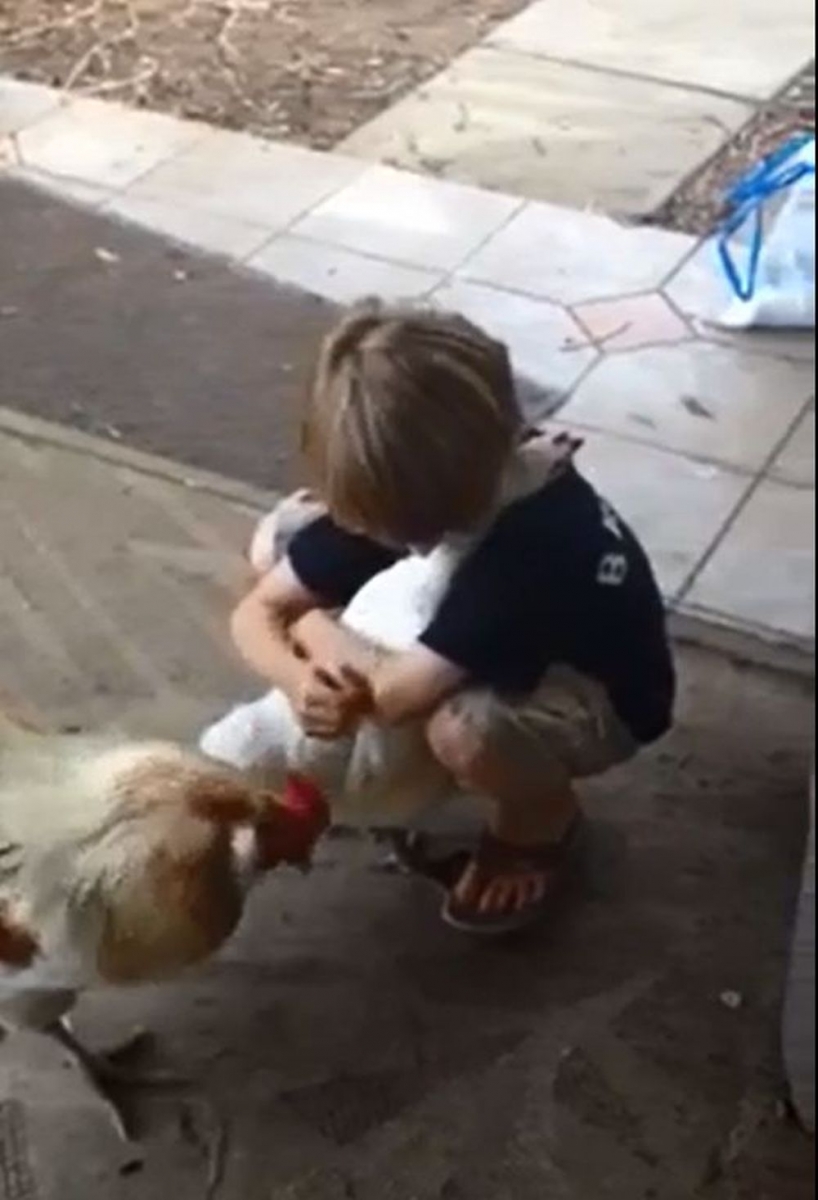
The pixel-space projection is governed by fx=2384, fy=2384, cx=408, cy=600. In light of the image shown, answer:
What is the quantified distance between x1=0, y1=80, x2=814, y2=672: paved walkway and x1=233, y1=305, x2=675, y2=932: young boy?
1.5 inches

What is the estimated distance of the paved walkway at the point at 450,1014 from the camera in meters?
0.99

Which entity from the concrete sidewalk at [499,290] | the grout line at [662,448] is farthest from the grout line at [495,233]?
the grout line at [662,448]

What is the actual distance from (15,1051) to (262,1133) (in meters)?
0.12

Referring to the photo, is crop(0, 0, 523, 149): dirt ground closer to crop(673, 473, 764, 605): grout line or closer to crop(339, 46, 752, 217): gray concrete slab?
crop(339, 46, 752, 217): gray concrete slab

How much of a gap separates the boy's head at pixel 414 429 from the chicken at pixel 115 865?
0.14 metres

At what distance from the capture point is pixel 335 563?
1101 millimetres

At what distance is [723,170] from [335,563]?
0.26m

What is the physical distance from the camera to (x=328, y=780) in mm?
1077

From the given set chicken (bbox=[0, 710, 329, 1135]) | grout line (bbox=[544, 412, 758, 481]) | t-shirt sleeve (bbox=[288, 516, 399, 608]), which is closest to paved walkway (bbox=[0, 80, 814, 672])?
grout line (bbox=[544, 412, 758, 481])

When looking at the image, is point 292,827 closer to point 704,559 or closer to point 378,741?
point 378,741

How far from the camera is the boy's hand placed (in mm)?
1056

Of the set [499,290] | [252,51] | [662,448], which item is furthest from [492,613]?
[252,51]

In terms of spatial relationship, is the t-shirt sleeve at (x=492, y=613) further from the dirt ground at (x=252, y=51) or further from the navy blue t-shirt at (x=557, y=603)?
the dirt ground at (x=252, y=51)

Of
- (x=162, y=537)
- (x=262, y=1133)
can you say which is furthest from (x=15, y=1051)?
(x=162, y=537)
